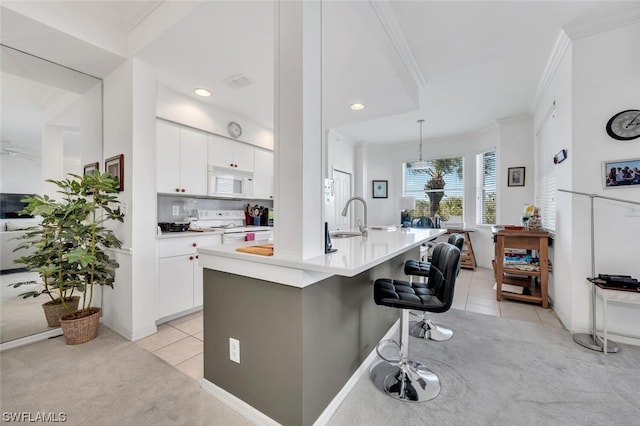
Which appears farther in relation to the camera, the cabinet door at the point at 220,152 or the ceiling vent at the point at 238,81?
the cabinet door at the point at 220,152

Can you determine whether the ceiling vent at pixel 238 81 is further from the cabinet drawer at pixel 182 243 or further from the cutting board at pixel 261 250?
the cutting board at pixel 261 250

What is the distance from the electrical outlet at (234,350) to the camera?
5.02ft

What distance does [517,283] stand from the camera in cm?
372

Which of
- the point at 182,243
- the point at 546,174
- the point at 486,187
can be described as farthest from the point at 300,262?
the point at 486,187

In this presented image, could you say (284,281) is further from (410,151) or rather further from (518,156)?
(410,151)

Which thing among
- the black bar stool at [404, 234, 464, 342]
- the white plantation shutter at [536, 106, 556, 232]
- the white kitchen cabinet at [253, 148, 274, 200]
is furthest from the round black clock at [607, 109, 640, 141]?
the white kitchen cabinet at [253, 148, 274, 200]

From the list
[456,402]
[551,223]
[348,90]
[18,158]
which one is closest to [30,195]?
[18,158]

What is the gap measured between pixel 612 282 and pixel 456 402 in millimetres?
1742

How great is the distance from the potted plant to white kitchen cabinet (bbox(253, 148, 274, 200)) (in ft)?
6.51

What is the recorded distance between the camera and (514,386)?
5.66 feet

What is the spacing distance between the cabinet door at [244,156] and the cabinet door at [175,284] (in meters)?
1.55

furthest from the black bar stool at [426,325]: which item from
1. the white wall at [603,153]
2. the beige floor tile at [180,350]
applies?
the beige floor tile at [180,350]

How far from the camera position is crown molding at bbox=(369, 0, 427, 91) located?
199 centimetres

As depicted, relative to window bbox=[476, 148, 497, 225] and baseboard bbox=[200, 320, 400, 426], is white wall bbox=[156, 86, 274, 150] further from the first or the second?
window bbox=[476, 148, 497, 225]
